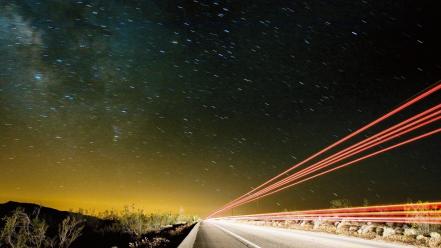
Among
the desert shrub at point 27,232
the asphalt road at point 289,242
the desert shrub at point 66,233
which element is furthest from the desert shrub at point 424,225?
the desert shrub at point 66,233

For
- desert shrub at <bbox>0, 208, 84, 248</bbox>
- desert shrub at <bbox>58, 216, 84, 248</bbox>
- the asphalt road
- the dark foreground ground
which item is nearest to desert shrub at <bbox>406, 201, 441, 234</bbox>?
the asphalt road

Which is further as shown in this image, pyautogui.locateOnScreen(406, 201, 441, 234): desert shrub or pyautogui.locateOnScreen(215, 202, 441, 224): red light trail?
pyautogui.locateOnScreen(215, 202, 441, 224): red light trail

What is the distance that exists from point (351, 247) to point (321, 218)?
804 inches

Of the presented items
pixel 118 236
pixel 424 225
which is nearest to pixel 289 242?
pixel 424 225

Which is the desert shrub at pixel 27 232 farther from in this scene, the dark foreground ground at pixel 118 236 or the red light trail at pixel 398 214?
the red light trail at pixel 398 214

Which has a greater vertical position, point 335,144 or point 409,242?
point 409,242

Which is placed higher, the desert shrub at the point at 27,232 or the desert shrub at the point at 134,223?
the desert shrub at the point at 27,232

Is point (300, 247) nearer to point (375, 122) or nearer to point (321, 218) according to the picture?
point (375, 122)

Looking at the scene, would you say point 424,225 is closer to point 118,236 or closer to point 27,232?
point 27,232

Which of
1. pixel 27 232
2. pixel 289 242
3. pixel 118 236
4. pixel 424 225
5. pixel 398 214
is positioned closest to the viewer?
pixel 289 242

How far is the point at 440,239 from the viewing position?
14.1 metres

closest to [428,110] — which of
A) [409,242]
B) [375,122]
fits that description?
[375,122]

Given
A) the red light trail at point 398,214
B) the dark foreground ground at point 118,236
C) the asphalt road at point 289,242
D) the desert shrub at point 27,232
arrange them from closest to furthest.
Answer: the asphalt road at point 289,242 → the red light trail at point 398,214 → the dark foreground ground at point 118,236 → the desert shrub at point 27,232

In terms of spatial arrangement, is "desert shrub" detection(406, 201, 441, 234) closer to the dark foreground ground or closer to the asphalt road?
the asphalt road
